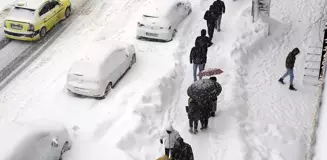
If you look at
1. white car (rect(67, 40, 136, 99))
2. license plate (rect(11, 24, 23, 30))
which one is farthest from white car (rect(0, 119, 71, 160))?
license plate (rect(11, 24, 23, 30))

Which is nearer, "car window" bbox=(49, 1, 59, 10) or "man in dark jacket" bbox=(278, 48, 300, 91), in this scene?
"man in dark jacket" bbox=(278, 48, 300, 91)

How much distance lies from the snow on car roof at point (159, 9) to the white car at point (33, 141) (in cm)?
825

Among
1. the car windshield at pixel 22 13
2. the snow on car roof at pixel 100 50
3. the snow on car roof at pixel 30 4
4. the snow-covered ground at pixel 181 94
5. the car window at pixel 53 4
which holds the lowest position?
the snow-covered ground at pixel 181 94

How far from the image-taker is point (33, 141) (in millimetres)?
10945

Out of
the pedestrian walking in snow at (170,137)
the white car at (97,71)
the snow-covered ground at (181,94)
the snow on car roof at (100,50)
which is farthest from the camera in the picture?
the snow on car roof at (100,50)

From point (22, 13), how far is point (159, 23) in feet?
19.0

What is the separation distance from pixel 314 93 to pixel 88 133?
7.52m

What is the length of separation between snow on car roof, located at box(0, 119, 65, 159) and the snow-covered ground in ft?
3.40

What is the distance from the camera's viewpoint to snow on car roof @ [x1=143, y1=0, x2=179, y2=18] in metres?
19.2

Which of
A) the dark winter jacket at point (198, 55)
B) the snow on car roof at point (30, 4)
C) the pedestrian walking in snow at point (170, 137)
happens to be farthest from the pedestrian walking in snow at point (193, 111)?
the snow on car roof at point (30, 4)

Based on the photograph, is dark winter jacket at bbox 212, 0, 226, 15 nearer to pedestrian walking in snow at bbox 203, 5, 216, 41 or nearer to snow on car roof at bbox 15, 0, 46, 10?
pedestrian walking in snow at bbox 203, 5, 216, 41

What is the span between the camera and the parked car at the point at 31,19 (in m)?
19.5

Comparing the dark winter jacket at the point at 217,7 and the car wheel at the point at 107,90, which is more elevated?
the dark winter jacket at the point at 217,7

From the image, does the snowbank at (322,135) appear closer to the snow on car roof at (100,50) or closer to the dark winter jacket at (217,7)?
the dark winter jacket at (217,7)
